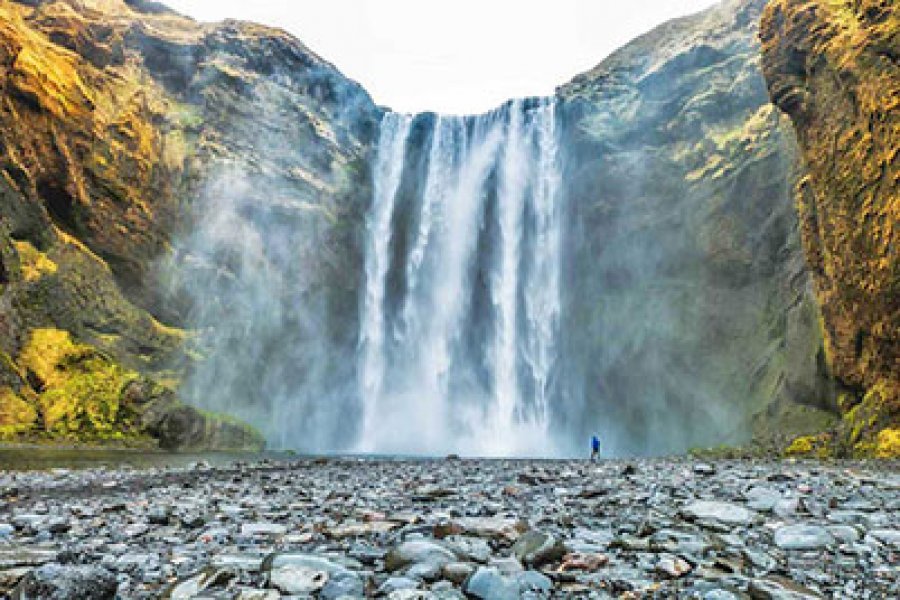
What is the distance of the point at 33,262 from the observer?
30.8 meters

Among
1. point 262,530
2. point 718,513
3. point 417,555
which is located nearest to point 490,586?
point 417,555

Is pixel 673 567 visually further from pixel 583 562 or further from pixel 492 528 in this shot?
pixel 492 528

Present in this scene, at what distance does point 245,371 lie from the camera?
134 ft

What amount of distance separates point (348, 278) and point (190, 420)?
63.8 feet

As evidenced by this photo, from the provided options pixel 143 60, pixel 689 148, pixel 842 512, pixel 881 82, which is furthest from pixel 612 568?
pixel 143 60

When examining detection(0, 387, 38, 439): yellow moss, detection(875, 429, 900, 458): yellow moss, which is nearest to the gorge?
detection(0, 387, 38, 439): yellow moss

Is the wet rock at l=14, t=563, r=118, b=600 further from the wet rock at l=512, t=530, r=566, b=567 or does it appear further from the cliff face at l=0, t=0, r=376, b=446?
the cliff face at l=0, t=0, r=376, b=446

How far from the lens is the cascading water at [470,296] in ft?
126

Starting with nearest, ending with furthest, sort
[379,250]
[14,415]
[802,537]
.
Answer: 1. [802,537]
2. [14,415]
3. [379,250]

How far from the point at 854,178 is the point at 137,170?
42.1 meters

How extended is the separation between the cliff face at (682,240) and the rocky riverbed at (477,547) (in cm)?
2442

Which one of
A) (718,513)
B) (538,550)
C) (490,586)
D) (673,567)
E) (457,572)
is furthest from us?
(718,513)

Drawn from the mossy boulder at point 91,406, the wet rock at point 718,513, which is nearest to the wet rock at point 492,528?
the wet rock at point 718,513

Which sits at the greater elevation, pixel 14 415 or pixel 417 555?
pixel 417 555
